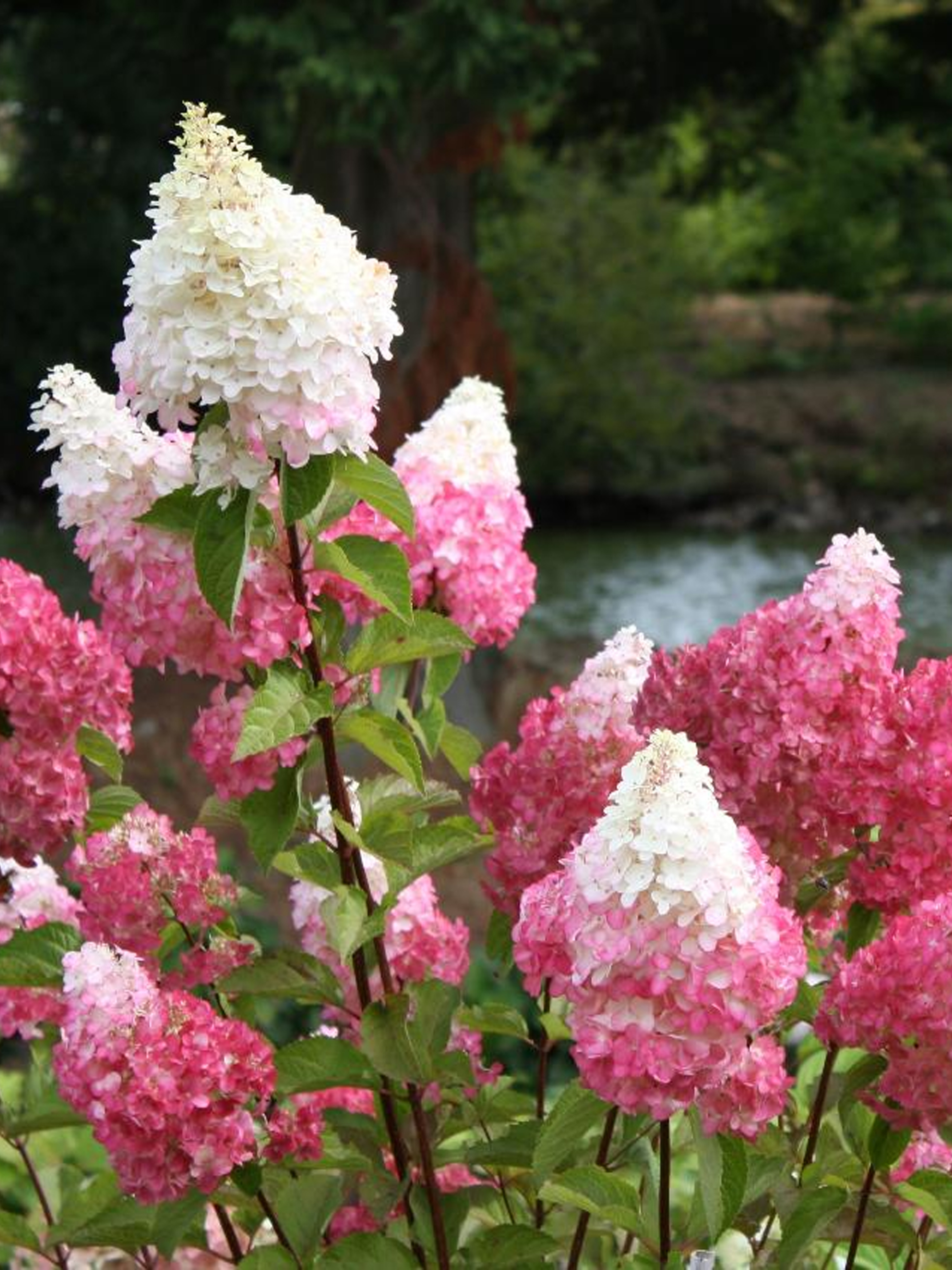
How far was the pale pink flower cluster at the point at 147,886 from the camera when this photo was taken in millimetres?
1876

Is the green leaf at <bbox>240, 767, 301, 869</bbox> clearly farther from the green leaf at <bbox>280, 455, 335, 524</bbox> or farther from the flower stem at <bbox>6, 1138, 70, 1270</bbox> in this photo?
the flower stem at <bbox>6, 1138, 70, 1270</bbox>

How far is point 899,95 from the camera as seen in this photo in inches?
448

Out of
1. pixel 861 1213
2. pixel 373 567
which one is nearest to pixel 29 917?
pixel 373 567

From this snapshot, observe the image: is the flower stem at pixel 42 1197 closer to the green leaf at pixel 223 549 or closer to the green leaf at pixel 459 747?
the green leaf at pixel 459 747

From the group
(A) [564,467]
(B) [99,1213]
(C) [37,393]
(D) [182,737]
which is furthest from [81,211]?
(B) [99,1213]

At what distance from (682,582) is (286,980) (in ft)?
31.5

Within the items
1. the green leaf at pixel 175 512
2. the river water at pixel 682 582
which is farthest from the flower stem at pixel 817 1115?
the river water at pixel 682 582

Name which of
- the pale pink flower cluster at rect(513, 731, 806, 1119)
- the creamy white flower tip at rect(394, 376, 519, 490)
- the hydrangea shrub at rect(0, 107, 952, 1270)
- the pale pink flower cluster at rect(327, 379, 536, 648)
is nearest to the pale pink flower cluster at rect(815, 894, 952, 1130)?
the hydrangea shrub at rect(0, 107, 952, 1270)

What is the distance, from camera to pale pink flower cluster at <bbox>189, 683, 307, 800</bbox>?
177 centimetres

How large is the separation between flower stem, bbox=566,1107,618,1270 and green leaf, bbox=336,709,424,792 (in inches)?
13.7

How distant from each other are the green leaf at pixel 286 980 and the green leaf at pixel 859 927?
0.50m

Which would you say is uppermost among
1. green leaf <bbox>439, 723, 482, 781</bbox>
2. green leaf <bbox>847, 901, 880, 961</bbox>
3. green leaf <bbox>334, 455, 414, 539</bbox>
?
green leaf <bbox>334, 455, 414, 539</bbox>

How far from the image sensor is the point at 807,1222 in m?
1.71

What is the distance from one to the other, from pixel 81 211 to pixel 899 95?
4.83 m
